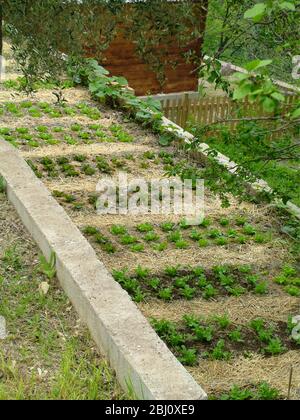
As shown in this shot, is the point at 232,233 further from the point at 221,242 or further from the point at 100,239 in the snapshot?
the point at 100,239

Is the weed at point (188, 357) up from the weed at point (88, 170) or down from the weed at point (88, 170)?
down

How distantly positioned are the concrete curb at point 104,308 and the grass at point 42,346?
0.32 feet

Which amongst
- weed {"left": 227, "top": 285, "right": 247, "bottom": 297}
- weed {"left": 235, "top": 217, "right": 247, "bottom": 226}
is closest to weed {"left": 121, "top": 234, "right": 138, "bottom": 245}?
weed {"left": 227, "top": 285, "right": 247, "bottom": 297}

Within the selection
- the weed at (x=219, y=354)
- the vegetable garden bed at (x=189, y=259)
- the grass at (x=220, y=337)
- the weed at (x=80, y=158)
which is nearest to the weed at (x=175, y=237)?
the vegetable garden bed at (x=189, y=259)

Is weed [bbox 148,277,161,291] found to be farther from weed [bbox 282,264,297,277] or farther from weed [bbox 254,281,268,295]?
weed [bbox 282,264,297,277]

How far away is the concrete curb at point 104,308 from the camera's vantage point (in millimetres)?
4023

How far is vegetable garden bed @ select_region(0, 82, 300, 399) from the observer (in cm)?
518

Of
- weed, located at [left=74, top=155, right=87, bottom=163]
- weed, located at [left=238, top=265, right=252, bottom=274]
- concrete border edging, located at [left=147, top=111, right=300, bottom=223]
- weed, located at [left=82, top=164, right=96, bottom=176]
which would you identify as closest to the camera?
weed, located at [left=238, top=265, right=252, bottom=274]

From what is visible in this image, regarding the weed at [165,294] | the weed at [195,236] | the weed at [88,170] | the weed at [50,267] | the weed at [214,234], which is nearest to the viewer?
the weed at [50,267]

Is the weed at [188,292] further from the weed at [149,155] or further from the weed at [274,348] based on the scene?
the weed at [149,155]

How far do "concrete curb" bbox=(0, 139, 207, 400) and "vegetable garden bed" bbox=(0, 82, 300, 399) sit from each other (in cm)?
61

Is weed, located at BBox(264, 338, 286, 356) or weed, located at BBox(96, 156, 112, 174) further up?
weed, located at BBox(96, 156, 112, 174)

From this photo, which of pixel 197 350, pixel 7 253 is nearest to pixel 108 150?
pixel 7 253

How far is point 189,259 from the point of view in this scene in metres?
6.59
